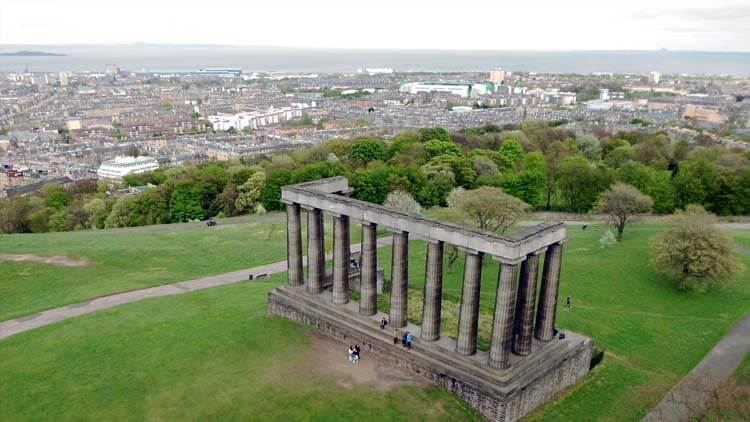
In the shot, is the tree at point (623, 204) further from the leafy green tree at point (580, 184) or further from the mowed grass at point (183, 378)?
the mowed grass at point (183, 378)

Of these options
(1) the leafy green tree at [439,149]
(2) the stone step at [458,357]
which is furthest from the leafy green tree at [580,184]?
(2) the stone step at [458,357]

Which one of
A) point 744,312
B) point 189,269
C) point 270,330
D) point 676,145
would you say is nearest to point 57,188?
point 189,269

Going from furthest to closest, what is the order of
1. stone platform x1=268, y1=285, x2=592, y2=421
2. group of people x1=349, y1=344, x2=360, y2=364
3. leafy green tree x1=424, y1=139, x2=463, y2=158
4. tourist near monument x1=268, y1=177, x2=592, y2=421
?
leafy green tree x1=424, y1=139, x2=463, y2=158 → group of people x1=349, y1=344, x2=360, y2=364 → stone platform x1=268, y1=285, x2=592, y2=421 → tourist near monument x1=268, y1=177, x2=592, y2=421

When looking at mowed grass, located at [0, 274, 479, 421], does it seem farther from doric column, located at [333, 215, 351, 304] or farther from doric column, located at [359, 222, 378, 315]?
doric column, located at [359, 222, 378, 315]

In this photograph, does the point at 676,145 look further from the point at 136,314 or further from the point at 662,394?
the point at 136,314

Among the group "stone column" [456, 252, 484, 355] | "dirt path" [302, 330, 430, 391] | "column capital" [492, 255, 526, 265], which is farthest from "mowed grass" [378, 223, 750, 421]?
"column capital" [492, 255, 526, 265]
